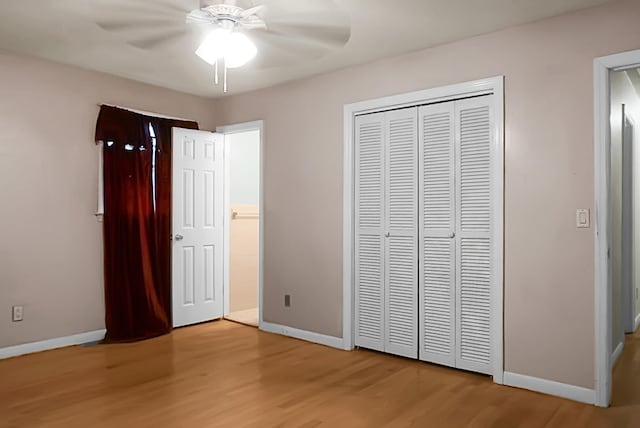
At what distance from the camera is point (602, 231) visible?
2881mm

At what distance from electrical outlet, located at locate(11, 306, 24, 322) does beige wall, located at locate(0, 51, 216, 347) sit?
3 centimetres

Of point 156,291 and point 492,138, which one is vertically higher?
point 492,138

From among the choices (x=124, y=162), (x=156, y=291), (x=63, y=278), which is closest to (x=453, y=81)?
(x=124, y=162)

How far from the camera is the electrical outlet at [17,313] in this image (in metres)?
3.84

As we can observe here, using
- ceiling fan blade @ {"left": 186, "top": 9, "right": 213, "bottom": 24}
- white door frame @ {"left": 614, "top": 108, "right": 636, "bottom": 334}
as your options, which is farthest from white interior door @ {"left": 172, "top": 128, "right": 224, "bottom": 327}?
white door frame @ {"left": 614, "top": 108, "right": 636, "bottom": 334}

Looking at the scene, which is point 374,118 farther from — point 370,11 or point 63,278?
point 63,278

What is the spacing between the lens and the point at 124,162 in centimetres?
445

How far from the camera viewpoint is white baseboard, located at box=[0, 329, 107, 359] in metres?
3.83

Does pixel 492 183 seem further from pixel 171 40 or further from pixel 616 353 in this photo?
pixel 171 40

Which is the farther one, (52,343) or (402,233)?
(52,343)

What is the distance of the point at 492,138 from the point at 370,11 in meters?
1.21

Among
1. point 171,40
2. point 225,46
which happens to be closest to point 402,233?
point 225,46

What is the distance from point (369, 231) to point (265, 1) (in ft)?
6.54

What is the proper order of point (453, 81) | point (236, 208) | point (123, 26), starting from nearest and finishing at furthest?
point (123, 26) < point (453, 81) < point (236, 208)
